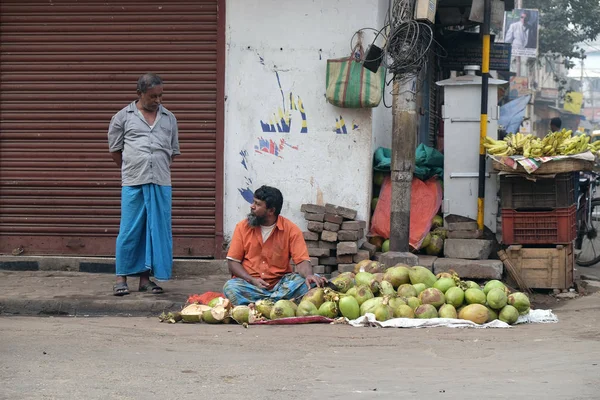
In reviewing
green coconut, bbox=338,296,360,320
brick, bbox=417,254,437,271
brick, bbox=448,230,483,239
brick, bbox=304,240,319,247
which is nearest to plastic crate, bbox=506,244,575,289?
brick, bbox=448,230,483,239

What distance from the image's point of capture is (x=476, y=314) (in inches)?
270

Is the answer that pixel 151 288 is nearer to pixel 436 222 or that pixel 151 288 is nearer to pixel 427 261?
pixel 427 261

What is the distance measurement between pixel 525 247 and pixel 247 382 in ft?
15.7

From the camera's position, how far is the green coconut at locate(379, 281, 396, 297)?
714cm

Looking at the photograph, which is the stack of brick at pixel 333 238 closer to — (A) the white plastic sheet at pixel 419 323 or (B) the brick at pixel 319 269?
(B) the brick at pixel 319 269

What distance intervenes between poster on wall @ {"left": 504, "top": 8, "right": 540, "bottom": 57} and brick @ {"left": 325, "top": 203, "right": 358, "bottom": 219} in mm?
19401

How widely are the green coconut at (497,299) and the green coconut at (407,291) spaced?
Answer: 1.93 feet

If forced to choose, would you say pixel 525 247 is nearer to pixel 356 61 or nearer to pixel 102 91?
pixel 356 61

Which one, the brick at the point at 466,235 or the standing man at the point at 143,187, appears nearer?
the standing man at the point at 143,187

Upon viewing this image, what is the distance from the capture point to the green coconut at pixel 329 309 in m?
6.91

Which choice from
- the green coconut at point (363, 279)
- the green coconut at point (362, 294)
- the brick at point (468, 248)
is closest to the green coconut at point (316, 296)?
the green coconut at point (362, 294)

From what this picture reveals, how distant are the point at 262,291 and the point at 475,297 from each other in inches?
65.5

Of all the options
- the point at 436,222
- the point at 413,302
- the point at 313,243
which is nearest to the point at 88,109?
the point at 313,243

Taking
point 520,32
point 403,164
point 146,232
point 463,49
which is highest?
point 520,32
